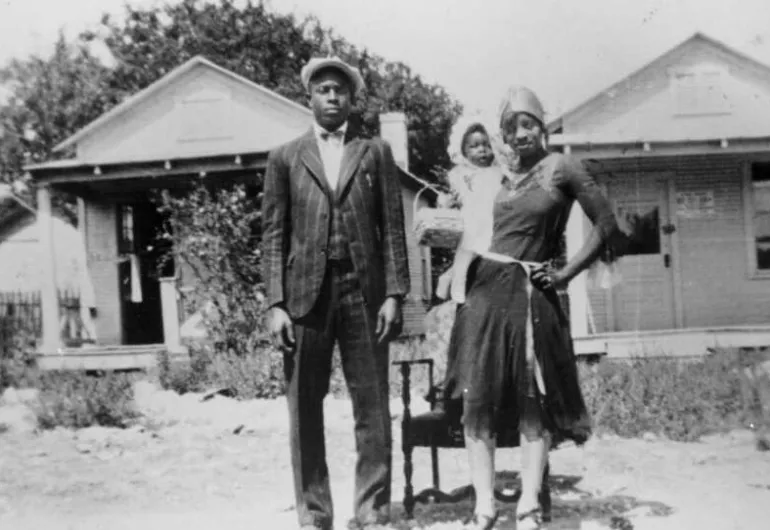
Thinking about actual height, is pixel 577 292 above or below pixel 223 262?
below

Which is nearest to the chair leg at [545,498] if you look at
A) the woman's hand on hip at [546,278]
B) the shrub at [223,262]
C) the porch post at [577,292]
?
the woman's hand on hip at [546,278]

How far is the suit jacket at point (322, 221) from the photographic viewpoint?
338 centimetres

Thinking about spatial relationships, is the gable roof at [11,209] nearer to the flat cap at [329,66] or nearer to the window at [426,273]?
the window at [426,273]

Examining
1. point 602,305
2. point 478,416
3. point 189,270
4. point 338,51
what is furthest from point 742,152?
point 338,51

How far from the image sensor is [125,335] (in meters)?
13.2

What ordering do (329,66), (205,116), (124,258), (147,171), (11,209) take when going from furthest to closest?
(11,209) < (205,116) < (124,258) < (147,171) < (329,66)

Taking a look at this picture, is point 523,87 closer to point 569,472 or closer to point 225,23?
point 569,472

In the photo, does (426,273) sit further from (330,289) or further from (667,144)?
(330,289)

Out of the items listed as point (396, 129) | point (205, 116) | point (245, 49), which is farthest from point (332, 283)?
point (245, 49)

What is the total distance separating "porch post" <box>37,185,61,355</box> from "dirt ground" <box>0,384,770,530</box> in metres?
4.27

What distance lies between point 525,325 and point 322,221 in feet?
2.97

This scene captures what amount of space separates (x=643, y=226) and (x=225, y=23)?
25.5m

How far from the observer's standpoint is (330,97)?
344 cm

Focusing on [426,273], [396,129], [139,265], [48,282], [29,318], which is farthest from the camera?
A: [426,273]
